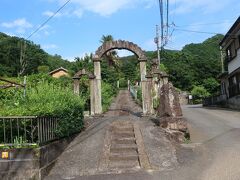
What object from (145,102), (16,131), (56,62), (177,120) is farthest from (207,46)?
(16,131)

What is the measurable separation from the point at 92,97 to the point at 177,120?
7519 millimetres

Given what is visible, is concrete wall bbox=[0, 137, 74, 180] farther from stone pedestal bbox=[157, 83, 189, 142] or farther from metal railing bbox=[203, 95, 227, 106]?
metal railing bbox=[203, 95, 227, 106]

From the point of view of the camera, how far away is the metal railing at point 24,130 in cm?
931

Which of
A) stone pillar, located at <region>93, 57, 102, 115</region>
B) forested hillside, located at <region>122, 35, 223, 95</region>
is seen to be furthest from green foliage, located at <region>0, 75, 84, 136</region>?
forested hillside, located at <region>122, 35, 223, 95</region>

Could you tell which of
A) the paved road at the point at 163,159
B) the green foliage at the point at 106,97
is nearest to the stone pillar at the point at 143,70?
the paved road at the point at 163,159

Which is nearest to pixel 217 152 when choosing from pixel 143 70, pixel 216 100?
pixel 143 70

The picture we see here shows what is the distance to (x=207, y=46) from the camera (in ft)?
249

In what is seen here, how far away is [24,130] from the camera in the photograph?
9523mm

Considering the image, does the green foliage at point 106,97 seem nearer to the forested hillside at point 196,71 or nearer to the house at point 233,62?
the house at point 233,62

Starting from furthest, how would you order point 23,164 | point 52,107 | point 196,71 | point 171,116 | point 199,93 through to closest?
point 196,71 < point 199,93 < point 171,116 < point 52,107 < point 23,164

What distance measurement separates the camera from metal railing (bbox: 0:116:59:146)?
30.6 feet

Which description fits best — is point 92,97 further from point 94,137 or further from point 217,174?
point 217,174

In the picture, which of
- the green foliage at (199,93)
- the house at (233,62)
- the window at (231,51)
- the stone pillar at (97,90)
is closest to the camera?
the stone pillar at (97,90)

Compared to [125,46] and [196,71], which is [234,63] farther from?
[196,71]
